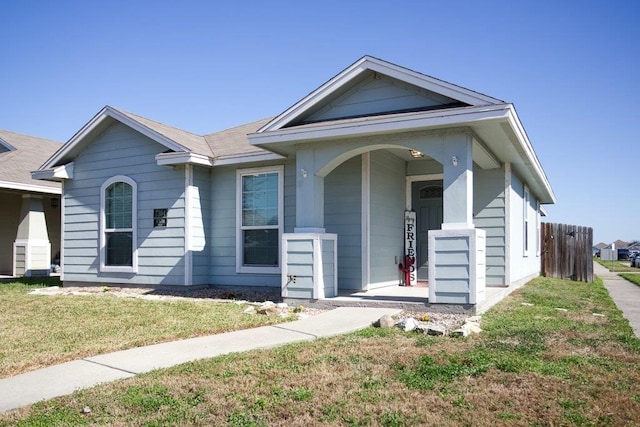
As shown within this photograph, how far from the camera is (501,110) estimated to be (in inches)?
316

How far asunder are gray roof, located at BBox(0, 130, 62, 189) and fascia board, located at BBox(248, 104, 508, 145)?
9.58m

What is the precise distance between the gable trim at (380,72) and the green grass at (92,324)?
3631 mm

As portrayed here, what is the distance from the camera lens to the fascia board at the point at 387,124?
26.6 feet

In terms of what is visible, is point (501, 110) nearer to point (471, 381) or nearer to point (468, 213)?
point (468, 213)

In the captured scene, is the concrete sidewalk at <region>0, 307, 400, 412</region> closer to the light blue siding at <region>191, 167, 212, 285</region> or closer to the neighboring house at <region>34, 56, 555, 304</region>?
the neighboring house at <region>34, 56, 555, 304</region>

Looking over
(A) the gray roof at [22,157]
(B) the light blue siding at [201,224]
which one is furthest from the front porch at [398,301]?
(A) the gray roof at [22,157]

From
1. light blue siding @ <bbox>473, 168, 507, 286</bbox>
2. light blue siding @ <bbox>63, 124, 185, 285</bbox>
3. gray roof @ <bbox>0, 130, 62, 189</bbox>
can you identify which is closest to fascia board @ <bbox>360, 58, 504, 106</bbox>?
light blue siding @ <bbox>473, 168, 507, 286</bbox>

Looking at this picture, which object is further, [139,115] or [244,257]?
[139,115]

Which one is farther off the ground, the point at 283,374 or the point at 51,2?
the point at 51,2

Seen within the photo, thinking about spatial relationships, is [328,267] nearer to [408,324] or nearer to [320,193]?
[320,193]

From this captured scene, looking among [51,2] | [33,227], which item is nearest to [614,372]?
[51,2]

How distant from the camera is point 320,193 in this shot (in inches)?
394

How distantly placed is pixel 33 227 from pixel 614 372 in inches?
660

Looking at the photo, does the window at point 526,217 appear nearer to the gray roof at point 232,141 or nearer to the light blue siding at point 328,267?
the light blue siding at point 328,267
